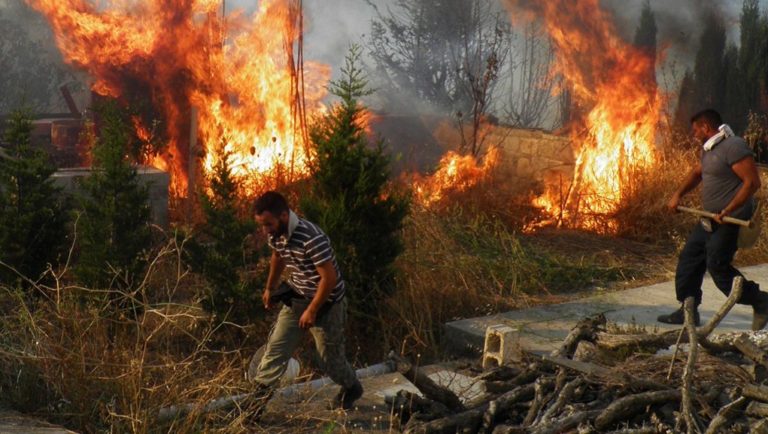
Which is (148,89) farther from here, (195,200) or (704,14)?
(704,14)

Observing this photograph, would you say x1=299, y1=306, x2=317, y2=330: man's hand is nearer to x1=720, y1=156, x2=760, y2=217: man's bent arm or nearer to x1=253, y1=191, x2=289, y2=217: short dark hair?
x1=253, y1=191, x2=289, y2=217: short dark hair

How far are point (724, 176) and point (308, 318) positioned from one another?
375cm

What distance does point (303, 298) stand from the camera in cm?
633

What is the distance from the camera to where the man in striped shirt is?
20.0ft

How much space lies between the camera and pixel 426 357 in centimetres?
815

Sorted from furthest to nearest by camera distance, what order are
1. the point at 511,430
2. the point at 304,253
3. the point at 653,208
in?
the point at 653,208, the point at 304,253, the point at 511,430

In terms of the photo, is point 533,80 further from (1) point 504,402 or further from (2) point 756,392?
(2) point 756,392

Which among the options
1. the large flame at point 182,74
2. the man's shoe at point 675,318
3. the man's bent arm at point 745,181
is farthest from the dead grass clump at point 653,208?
the man's bent arm at point 745,181

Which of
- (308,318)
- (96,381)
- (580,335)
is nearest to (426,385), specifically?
(308,318)

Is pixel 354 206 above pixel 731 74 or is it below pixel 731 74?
below

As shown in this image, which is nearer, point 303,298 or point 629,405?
point 629,405

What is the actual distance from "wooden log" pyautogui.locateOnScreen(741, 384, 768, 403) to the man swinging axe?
252 cm

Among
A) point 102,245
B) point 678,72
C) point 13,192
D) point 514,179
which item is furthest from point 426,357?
point 678,72

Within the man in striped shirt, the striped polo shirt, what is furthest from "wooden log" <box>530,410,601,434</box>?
the striped polo shirt
